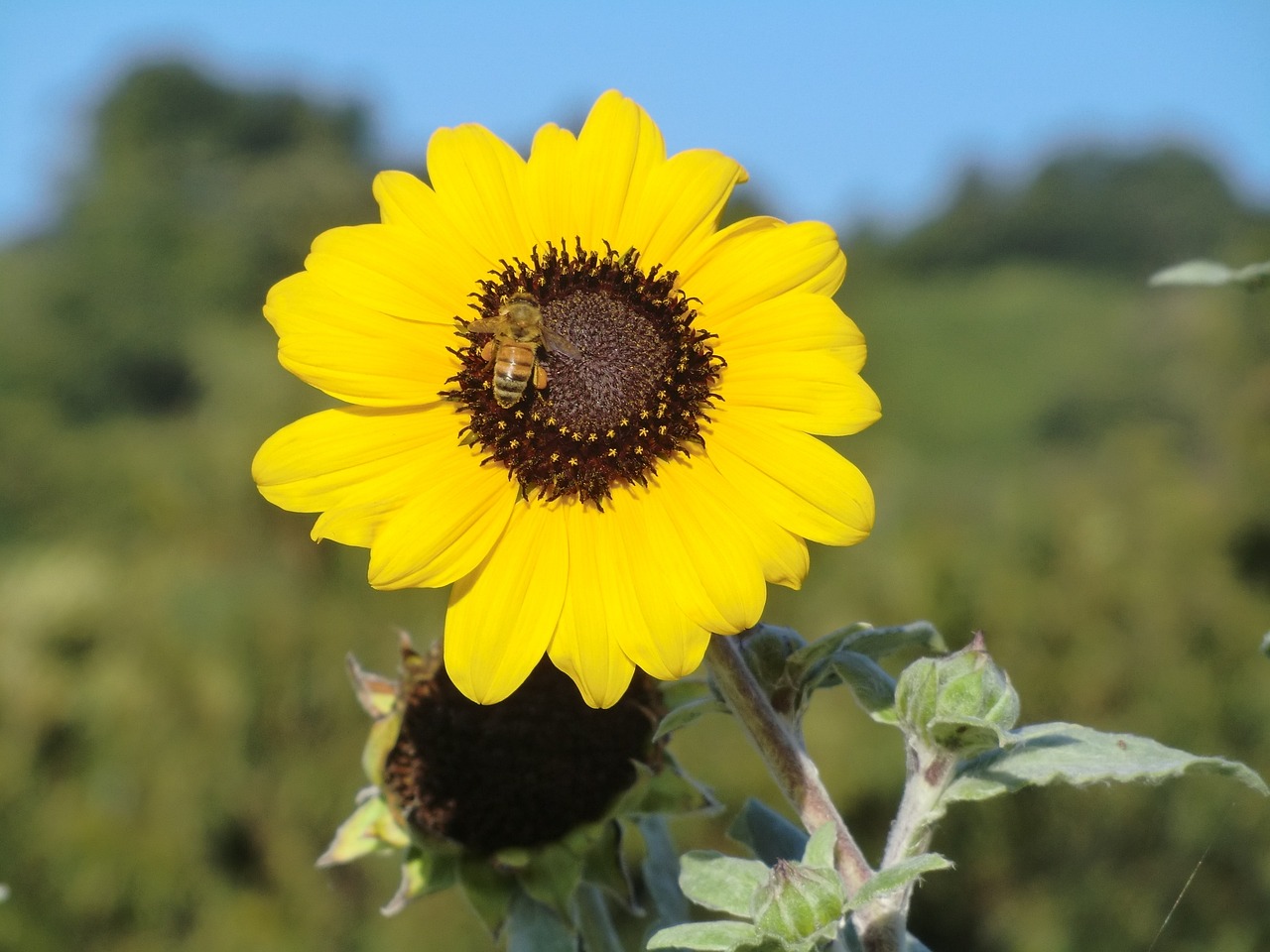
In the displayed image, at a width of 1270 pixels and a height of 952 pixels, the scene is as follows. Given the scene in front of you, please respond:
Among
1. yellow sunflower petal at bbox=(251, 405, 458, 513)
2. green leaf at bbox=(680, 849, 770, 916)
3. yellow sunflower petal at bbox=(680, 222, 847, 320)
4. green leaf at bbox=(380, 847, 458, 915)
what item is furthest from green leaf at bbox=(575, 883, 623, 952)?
yellow sunflower petal at bbox=(680, 222, 847, 320)

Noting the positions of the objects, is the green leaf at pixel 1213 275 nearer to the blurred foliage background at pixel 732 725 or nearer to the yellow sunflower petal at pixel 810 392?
the yellow sunflower petal at pixel 810 392

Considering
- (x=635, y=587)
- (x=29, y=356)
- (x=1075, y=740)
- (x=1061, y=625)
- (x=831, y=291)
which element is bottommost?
(x=29, y=356)

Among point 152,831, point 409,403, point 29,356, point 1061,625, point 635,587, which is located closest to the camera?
point 635,587

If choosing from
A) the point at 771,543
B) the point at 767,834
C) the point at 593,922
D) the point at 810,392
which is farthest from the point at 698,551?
the point at 593,922

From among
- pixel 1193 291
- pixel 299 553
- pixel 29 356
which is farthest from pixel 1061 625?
pixel 29 356

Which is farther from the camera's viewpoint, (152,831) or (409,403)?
(152,831)

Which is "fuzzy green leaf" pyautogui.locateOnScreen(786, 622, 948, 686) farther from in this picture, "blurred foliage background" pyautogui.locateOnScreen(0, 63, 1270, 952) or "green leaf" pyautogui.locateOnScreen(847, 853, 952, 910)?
"blurred foliage background" pyautogui.locateOnScreen(0, 63, 1270, 952)

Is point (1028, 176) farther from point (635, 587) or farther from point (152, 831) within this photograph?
point (635, 587)
